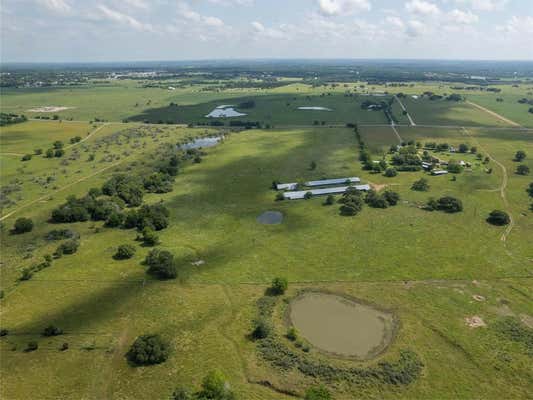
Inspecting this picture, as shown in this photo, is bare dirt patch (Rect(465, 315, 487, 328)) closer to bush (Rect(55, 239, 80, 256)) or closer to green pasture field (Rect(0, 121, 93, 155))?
bush (Rect(55, 239, 80, 256))

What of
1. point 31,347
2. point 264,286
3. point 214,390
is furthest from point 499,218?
point 31,347

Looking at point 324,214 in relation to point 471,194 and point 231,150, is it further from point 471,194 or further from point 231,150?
point 231,150

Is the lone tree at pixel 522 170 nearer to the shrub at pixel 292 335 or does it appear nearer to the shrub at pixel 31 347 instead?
the shrub at pixel 292 335

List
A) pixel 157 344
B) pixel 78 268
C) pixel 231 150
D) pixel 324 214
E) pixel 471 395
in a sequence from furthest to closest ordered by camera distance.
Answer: pixel 231 150 < pixel 324 214 < pixel 78 268 < pixel 157 344 < pixel 471 395

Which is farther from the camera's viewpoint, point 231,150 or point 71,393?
point 231,150

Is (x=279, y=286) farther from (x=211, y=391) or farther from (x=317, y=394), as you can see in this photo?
(x=211, y=391)

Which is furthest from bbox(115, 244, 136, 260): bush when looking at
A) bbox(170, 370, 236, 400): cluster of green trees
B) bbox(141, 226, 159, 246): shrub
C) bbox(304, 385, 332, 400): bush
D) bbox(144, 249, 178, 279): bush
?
bbox(304, 385, 332, 400): bush

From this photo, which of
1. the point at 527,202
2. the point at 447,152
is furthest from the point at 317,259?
the point at 447,152
